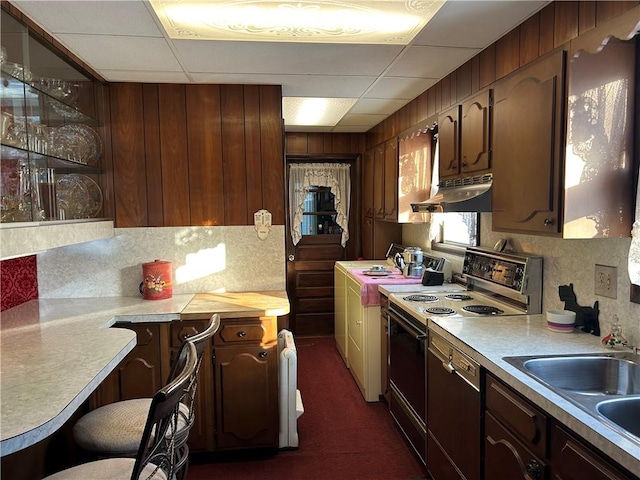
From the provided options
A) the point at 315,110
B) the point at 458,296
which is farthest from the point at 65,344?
the point at 315,110

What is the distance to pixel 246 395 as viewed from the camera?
258 cm

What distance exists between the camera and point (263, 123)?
303 cm

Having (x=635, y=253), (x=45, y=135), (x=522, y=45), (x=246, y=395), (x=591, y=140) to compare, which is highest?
(x=522, y=45)

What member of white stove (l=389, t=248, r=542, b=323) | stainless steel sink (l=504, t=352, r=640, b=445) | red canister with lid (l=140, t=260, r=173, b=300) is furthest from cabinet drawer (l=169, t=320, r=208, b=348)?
stainless steel sink (l=504, t=352, r=640, b=445)

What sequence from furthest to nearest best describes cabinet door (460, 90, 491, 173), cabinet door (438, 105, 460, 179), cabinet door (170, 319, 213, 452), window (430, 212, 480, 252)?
window (430, 212, 480, 252)
cabinet door (438, 105, 460, 179)
cabinet door (170, 319, 213, 452)
cabinet door (460, 90, 491, 173)

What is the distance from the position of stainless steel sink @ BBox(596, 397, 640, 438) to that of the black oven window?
3909 mm

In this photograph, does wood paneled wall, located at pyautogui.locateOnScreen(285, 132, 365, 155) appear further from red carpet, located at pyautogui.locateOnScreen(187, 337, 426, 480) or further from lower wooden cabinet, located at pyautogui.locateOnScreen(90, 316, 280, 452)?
lower wooden cabinet, located at pyautogui.locateOnScreen(90, 316, 280, 452)

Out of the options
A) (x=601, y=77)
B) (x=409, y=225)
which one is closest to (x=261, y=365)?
(x=601, y=77)

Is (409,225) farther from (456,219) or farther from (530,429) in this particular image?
(530,429)

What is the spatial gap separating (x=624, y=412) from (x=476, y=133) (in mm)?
1500

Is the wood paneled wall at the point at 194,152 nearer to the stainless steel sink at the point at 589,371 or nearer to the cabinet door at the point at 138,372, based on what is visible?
the cabinet door at the point at 138,372

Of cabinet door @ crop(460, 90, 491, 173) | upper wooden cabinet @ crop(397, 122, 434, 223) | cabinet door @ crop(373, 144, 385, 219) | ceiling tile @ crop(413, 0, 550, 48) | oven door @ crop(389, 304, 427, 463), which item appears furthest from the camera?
cabinet door @ crop(373, 144, 385, 219)

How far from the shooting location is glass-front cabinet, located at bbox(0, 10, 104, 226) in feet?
5.98

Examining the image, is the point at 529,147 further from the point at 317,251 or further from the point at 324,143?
the point at 317,251
